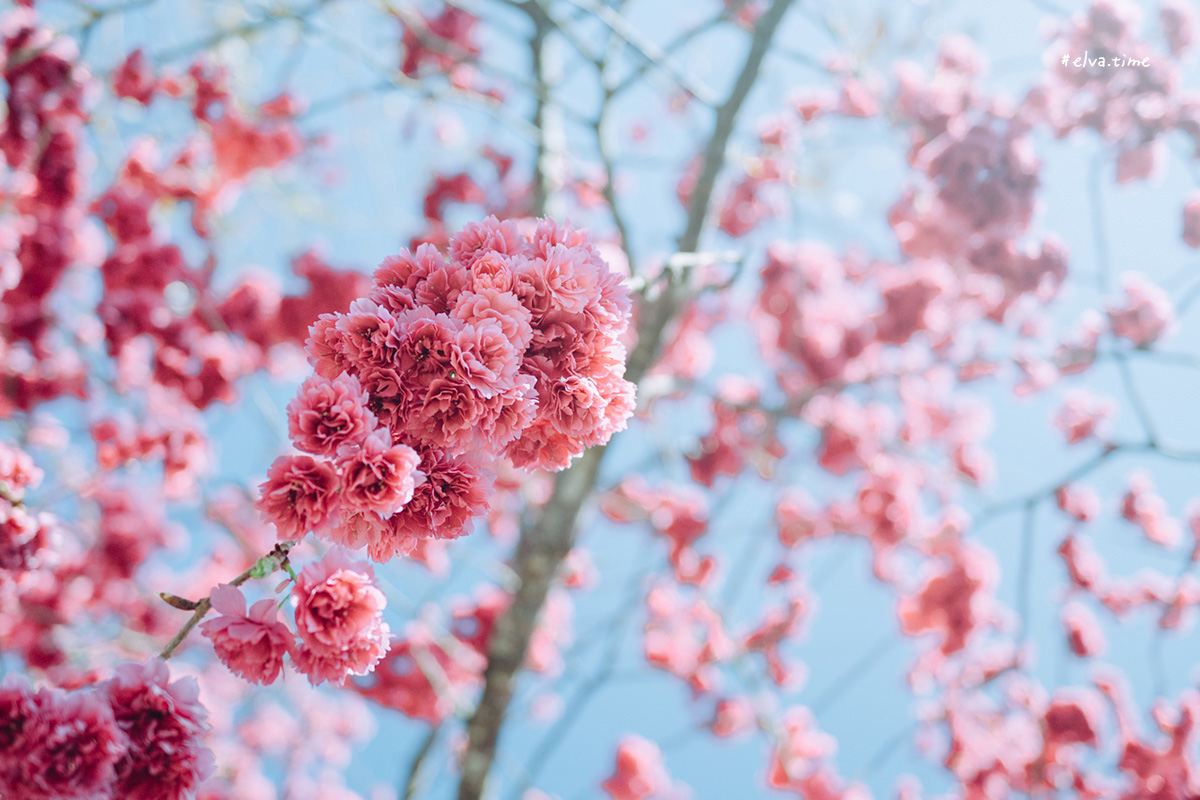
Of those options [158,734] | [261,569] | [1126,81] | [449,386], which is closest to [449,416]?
[449,386]

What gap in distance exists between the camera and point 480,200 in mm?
4395

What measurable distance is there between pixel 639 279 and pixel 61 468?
5314mm

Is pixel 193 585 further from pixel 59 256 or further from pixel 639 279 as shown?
pixel 639 279

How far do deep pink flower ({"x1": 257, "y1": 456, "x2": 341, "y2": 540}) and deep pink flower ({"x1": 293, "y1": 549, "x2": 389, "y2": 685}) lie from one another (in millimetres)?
82

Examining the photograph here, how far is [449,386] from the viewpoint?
1005 mm

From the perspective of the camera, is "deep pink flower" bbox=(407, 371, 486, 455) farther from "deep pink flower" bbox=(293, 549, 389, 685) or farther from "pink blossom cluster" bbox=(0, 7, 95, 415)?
"pink blossom cluster" bbox=(0, 7, 95, 415)

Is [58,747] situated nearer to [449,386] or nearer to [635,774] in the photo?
[449,386]

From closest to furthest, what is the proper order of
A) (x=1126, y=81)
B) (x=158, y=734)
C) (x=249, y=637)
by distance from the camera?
1. (x=249, y=637)
2. (x=158, y=734)
3. (x=1126, y=81)

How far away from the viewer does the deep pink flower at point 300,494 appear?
97cm

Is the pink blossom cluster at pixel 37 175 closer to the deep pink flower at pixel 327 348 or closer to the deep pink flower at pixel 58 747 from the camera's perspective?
the deep pink flower at pixel 58 747

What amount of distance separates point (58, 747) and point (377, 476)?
75 cm

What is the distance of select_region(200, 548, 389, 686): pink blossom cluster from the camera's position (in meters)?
1.03

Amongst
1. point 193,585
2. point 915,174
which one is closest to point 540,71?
point 915,174

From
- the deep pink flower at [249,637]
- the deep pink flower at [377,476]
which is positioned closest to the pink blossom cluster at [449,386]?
the deep pink flower at [377,476]
